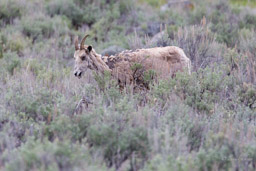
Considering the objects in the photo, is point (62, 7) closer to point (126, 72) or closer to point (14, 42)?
point (14, 42)

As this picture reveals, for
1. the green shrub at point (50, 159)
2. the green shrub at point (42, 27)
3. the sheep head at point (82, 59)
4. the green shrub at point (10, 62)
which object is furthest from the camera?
the green shrub at point (42, 27)

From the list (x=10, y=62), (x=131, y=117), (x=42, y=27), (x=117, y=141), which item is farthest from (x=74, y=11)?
(x=117, y=141)

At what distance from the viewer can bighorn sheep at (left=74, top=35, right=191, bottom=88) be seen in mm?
8510

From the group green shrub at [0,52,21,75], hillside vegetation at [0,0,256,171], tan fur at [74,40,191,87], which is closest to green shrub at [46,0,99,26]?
hillside vegetation at [0,0,256,171]

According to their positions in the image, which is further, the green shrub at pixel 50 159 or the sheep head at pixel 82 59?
the sheep head at pixel 82 59

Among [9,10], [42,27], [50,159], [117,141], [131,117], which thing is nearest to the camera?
[50,159]

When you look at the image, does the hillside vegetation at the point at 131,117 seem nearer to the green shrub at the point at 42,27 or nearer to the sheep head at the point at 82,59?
the sheep head at the point at 82,59

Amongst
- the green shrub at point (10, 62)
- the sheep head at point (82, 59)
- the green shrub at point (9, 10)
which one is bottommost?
the green shrub at point (10, 62)

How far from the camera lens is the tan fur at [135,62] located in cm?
853

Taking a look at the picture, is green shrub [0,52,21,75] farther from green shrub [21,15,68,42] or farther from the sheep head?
the sheep head

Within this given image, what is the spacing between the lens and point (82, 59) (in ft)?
28.0

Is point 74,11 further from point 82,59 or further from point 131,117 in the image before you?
point 131,117

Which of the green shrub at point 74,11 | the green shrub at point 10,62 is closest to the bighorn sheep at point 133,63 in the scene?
the green shrub at point 10,62

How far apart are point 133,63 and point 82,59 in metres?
1.06
